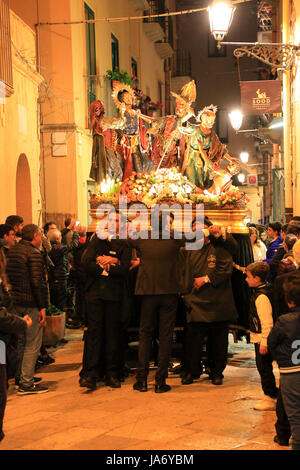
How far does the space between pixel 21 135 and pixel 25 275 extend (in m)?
6.20

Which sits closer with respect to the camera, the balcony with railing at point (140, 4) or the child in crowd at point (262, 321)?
the child in crowd at point (262, 321)

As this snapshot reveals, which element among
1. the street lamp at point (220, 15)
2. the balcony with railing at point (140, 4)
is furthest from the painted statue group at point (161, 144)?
the balcony with railing at point (140, 4)

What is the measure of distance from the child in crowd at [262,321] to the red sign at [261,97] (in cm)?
794

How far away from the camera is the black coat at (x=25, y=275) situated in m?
7.73

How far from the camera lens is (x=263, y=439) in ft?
19.2

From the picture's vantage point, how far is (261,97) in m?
14.1

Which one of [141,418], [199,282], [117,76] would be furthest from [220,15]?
[117,76]

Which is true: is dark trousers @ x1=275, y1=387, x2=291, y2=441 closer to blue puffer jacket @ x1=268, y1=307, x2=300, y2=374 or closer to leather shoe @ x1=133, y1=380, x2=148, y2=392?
blue puffer jacket @ x1=268, y1=307, x2=300, y2=374

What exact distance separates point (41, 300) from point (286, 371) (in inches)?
132

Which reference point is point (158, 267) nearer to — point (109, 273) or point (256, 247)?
point (109, 273)

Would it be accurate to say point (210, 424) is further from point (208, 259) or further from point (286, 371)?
point (208, 259)

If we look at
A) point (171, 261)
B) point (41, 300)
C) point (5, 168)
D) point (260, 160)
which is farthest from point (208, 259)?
point (260, 160)

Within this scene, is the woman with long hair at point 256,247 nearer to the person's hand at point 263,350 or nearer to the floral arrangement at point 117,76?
the person's hand at point 263,350

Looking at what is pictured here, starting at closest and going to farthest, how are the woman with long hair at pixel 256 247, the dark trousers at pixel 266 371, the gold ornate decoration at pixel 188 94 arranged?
the dark trousers at pixel 266 371 → the gold ornate decoration at pixel 188 94 → the woman with long hair at pixel 256 247
